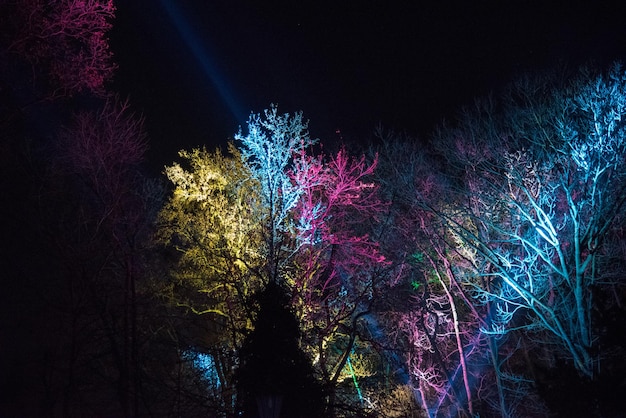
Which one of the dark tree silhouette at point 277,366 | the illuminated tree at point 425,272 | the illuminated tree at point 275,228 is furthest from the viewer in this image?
the illuminated tree at point 425,272

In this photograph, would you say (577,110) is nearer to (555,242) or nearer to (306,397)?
(555,242)

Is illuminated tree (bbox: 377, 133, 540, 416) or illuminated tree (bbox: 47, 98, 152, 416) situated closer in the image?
illuminated tree (bbox: 47, 98, 152, 416)

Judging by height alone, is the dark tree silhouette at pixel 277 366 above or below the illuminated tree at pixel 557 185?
below

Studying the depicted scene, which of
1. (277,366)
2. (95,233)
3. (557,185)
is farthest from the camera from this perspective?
(557,185)

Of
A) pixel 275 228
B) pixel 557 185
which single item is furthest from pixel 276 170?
pixel 557 185

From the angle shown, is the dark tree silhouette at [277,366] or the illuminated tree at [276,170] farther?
the illuminated tree at [276,170]

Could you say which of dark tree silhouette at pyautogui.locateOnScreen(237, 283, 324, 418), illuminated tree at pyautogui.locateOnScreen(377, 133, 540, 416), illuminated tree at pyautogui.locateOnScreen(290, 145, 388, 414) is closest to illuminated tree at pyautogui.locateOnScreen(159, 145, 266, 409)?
illuminated tree at pyautogui.locateOnScreen(290, 145, 388, 414)

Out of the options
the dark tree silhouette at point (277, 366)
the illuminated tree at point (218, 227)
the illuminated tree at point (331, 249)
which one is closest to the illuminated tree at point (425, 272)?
the illuminated tree at point (331, 249)

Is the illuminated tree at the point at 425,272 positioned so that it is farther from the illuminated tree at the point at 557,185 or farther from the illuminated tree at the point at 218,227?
the illuminated tree at the point at 218,227

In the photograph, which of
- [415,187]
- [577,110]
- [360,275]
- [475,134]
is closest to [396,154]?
[415,187]

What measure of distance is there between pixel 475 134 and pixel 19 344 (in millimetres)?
15445

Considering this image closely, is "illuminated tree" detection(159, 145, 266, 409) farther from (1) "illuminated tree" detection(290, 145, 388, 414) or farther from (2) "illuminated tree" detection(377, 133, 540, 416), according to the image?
(2) "illuminated tree" detection(377, 133, 540, 416)

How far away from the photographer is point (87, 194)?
12.6 metres

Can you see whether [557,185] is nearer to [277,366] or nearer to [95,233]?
[277,366]
